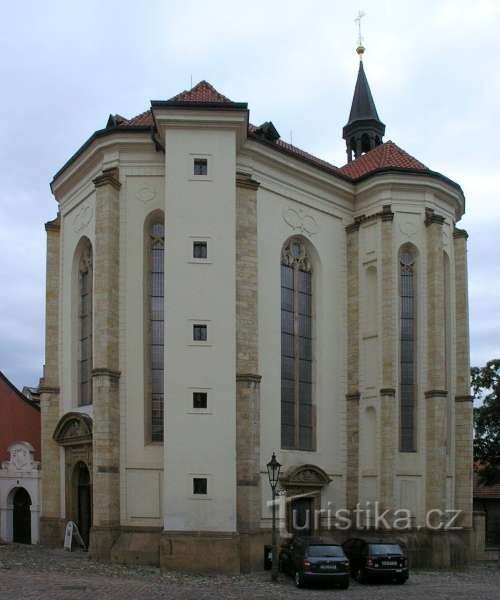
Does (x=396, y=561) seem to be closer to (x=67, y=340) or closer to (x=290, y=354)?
(x=290, y=354)

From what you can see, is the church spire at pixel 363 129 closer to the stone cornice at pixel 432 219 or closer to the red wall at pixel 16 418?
the stone cornice at pixel 432 219

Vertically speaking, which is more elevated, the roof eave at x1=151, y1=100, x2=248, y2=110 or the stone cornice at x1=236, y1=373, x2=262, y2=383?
the roof eave at x1=151, y1=100, x2=248, y2=110

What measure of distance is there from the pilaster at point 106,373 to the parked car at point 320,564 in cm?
623

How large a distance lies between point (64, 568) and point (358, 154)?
28370 mm

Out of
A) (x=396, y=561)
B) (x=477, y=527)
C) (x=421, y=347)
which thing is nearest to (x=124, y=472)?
(x=396, y=561)

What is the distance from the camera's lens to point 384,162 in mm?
33438

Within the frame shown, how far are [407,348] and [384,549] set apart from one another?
9683 millimetres

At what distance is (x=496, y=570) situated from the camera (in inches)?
1171

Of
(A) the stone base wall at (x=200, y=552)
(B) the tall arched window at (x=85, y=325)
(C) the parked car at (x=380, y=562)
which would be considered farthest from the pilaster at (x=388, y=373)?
(B) the tall arched window at (x=85, y=325)

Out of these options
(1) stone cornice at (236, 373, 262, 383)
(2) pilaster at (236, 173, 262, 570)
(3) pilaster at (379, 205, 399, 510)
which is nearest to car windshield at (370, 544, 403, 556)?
(2) pilaster at (236, 173, 262, 570)

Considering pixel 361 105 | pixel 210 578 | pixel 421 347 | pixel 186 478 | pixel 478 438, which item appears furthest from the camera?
pixel 361 105

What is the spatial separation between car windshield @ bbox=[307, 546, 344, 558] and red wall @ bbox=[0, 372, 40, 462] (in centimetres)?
1442

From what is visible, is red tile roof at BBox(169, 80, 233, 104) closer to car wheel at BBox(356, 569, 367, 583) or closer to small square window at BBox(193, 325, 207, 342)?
small square window at BBox(193, 325, 207, 342)

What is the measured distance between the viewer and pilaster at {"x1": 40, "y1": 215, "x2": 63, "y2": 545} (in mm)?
30297
